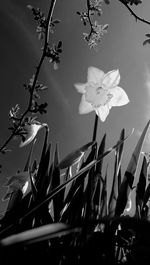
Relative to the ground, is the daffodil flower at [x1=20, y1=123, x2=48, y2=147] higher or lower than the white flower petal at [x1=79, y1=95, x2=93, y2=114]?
lower

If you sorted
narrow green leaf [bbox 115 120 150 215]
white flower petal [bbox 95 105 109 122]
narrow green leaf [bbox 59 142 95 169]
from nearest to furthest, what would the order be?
narrow green leaf [bbox 115 120 150 215] → narrow green leaf [bbox 59 142 95 169] → white flower petal [bbox 95 105 109 122]

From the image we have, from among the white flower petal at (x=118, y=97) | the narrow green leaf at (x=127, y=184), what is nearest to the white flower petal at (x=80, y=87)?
the white flower petal at (x=118, y=97)

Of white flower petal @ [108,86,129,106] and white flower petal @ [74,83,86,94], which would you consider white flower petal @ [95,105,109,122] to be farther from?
white flower petal @ [74,83,86,94]

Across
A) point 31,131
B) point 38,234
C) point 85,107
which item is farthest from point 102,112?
point 38,234

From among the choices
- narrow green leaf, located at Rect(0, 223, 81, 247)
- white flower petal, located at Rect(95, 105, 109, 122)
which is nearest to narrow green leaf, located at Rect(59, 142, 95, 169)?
white flower petal, located at Rect(95, 105, 109, 122)

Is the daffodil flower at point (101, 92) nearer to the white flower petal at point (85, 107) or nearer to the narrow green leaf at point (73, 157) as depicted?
the white flower petal at point (85, 107)

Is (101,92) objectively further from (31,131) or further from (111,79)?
(31,131)

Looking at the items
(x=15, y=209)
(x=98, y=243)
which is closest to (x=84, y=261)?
(x=98, y=243)

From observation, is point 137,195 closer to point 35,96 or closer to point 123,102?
point 123,102
